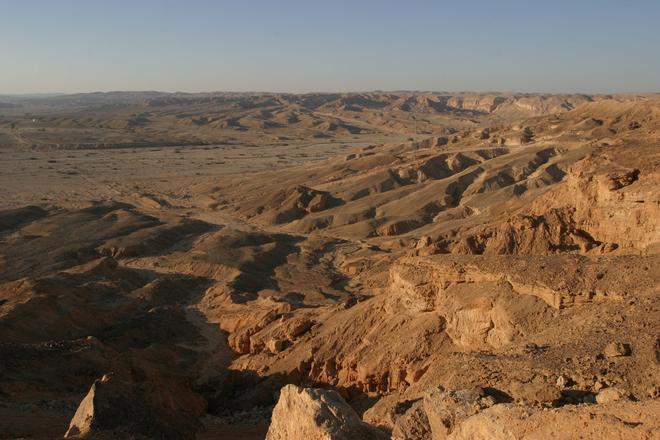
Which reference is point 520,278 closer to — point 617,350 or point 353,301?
point 617,350

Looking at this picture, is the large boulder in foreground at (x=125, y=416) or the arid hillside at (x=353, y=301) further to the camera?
the large boulder in foreground at (x=125, y=416)

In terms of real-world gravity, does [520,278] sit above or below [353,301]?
above

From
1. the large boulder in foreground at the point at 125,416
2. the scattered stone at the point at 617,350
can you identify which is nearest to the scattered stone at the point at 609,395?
the scattered stone at the point at 617,350

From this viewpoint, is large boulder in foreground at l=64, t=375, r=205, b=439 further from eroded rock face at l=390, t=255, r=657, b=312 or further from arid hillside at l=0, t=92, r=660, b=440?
eroded rock face at l=390, t=255, r=657, b=312

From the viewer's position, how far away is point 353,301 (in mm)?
22047

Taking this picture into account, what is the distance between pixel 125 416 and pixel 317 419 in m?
5.35

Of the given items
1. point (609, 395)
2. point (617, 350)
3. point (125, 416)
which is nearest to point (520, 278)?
point (617, 350)

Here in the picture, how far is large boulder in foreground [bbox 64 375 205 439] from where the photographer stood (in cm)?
1289

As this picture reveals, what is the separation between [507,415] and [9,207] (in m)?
52.4

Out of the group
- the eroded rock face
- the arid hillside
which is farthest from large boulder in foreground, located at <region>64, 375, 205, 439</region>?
the eroded rock face

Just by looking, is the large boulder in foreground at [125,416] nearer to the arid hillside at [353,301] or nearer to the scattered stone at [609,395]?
the arid hillside at [353,301]

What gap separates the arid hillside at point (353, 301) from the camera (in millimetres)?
10914

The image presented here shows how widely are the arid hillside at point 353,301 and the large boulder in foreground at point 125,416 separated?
0.06m

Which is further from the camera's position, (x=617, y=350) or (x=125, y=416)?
(x=125, y=416)
